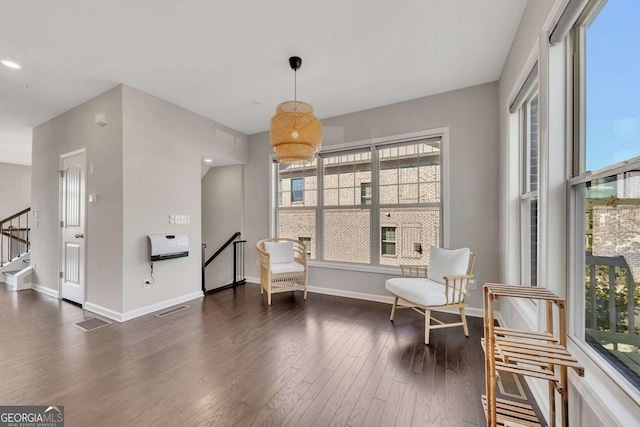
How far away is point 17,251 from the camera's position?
5.66 m

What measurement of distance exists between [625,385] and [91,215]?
15.4 ft

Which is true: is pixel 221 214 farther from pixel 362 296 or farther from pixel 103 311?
pixel 362 296

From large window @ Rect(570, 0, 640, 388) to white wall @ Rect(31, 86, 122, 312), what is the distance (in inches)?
157

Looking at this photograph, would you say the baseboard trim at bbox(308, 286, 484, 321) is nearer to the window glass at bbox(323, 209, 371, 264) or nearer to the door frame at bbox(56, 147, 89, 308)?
the window glass at bbox(323, 209, 371, 264)

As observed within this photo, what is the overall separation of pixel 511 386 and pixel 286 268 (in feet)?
8.84

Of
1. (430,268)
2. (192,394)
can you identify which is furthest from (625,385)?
(192,394)

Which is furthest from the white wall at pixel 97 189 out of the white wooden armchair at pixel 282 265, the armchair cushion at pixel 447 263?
the armchair cushion at pixel 447 263

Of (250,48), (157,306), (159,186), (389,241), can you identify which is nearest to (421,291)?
(389,241)

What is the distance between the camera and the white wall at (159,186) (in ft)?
9.84

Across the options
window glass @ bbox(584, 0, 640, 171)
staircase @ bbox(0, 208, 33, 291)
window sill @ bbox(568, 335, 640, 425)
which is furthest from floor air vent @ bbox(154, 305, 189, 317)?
window glass @ bbox(584, 0, 640, 171)

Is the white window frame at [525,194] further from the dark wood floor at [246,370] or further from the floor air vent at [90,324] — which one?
the floor air vent at [90,324]

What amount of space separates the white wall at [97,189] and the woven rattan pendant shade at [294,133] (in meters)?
2.03

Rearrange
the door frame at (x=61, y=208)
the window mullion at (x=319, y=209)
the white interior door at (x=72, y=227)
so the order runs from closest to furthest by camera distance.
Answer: the door frame at (x=61, y=208) → the white interior door at (x=72, y=227) → the window mullion at (x=319, y=209)

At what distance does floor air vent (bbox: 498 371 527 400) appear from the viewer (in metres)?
1.73
